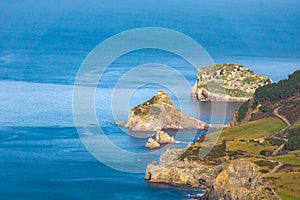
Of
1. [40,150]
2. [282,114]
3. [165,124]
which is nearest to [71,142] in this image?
[40,150]

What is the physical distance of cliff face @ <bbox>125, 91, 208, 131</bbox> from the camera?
152 metres

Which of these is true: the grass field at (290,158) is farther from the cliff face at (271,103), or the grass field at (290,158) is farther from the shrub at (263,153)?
the cliff face at (271,103)

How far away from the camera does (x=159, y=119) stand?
154m

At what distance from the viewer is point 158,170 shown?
4811 inches

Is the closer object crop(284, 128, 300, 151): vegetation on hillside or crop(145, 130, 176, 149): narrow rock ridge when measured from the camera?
crop(284, 128, 300, 151): vegetation on hillside

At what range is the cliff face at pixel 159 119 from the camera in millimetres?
152375

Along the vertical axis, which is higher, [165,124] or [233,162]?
[165,124]

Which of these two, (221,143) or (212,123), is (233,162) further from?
(212,123)

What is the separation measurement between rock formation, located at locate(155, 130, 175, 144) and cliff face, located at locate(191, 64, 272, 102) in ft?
110

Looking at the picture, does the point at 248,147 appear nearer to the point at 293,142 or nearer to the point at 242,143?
the point at 242,143

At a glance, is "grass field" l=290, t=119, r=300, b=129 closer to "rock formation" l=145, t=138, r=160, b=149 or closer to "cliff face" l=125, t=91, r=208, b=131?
"cliff face" l=125, t=91, r=208, b=131

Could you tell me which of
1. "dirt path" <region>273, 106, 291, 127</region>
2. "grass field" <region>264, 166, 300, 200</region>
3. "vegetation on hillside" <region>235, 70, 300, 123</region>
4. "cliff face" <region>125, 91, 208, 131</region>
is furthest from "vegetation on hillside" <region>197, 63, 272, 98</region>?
"grass field" <region>264, 166, 300, 200</region>

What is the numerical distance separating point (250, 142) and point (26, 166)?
28633mm

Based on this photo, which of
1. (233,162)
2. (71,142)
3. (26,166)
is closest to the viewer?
(233,162)
